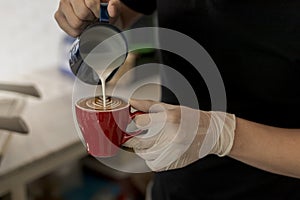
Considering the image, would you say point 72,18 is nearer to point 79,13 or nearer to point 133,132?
point 79,13

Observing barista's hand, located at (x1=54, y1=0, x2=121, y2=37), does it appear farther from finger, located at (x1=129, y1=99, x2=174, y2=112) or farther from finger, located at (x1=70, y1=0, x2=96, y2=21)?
finger, located at (x1=129, y1=99, x2=174, y2=112)

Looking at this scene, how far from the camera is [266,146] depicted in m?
0.70

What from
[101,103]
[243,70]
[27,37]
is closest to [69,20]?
[101,103]

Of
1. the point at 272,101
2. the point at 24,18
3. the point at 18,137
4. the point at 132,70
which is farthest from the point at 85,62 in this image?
the point at 24,18

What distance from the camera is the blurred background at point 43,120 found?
1.16 metres

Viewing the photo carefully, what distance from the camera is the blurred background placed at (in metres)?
1.16

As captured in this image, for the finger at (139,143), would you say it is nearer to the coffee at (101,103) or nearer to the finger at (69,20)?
the coffee at (101,103)

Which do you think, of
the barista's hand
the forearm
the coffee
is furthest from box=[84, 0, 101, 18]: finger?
the forearm

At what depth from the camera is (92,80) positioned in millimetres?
783

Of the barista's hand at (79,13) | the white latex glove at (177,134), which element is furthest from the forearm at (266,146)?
the barista's hand at (79,13)

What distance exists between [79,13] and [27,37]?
2.92 ft

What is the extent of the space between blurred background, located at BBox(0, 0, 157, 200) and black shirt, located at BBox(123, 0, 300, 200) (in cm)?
38

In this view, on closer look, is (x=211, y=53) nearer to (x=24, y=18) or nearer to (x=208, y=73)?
(x=208, y=73)

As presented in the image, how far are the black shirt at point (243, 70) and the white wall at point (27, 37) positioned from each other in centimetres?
78
